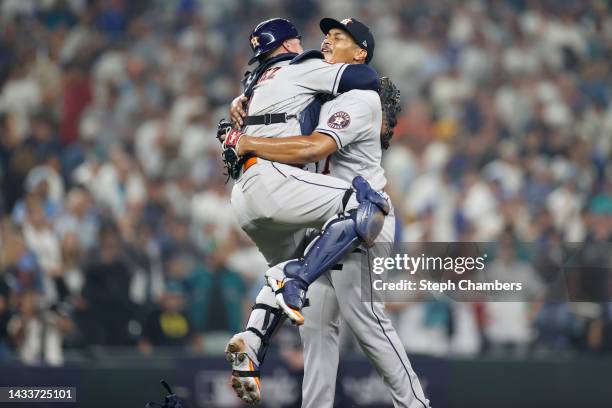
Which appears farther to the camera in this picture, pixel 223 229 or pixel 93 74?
pixel 93 74

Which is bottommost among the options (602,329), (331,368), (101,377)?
(331,368)

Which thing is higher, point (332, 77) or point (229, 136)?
point (332, 77)

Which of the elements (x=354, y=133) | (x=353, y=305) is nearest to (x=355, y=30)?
(x=354, y=133)

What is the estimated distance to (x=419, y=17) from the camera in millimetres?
14305

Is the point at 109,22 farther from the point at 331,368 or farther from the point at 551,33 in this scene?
the point at 331,368

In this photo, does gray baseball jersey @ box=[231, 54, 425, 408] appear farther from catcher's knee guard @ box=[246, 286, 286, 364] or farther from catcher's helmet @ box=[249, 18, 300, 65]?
catcher's helmet @ box=[249, 18, 300, 65]

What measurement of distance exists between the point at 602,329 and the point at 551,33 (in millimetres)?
5880

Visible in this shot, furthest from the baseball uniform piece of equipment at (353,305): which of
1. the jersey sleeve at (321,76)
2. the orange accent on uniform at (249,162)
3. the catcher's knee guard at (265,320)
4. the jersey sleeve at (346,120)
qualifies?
the orange accent on uniform at (249,162)

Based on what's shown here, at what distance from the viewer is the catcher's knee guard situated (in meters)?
5.61

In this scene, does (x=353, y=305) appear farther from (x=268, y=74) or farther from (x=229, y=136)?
(x=268, y=74)

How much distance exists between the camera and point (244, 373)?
5.43 meters

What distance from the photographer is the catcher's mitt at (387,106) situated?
19.9 feet

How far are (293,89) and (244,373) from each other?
4.63 ft

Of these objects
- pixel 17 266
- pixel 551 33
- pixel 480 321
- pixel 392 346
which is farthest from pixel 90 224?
pixel 551 33
